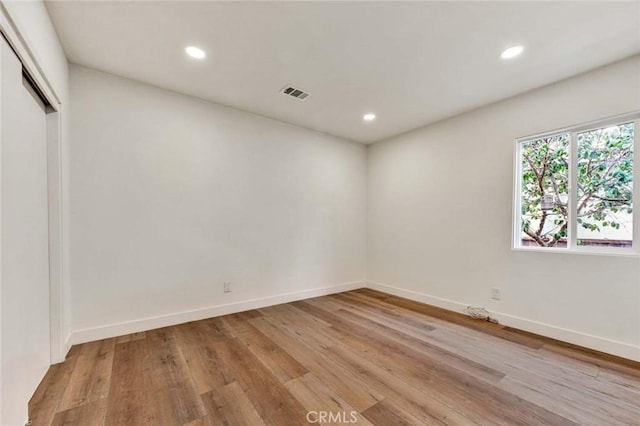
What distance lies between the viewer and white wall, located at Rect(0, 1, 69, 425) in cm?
127

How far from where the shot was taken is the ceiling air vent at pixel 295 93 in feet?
9.34

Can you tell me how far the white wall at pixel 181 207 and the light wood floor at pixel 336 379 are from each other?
0.44 m

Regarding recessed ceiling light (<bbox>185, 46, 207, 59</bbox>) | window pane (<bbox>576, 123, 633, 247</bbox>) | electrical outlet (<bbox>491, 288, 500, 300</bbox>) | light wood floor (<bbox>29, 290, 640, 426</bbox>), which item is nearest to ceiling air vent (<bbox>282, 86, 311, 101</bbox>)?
recessed ceiling light (<bbox>185, 46, 207, 59</bbox>)

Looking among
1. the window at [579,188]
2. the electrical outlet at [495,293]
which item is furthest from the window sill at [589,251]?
the electrical outlet at [495,293]

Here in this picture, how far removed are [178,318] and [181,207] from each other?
1.22 metres

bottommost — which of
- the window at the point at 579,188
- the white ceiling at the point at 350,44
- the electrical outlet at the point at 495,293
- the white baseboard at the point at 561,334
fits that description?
the white baseboard at the point at 561,334

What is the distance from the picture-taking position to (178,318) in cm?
288

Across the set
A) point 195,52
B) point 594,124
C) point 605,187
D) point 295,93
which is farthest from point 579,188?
point 195,52

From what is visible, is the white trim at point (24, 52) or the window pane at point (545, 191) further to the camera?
the window pane at point (545, 191)

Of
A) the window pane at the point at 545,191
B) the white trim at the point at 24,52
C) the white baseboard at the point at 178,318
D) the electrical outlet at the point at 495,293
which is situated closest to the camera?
the white trim at the point at 24,52

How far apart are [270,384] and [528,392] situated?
1.75 meters

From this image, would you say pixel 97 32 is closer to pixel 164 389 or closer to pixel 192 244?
pixel 192 244

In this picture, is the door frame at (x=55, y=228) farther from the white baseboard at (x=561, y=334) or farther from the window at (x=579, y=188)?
Answer: the window at (x=579, y=188)

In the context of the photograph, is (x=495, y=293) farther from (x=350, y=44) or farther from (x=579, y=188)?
(x=350, y=44)
